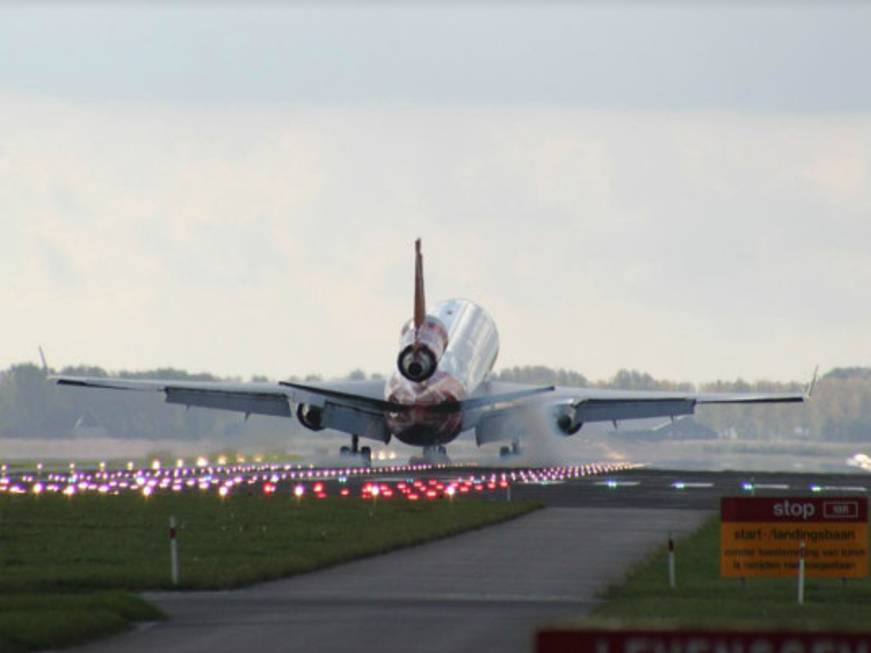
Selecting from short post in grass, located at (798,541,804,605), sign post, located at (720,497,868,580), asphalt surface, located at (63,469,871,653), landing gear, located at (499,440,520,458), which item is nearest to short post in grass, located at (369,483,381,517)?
asphalt surface, located at (63,469,871,653)

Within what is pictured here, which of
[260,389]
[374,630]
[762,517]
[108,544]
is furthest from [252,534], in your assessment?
[260,389]

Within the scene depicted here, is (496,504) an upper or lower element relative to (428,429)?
lower

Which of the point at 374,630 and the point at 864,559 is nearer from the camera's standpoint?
the point at 374,630

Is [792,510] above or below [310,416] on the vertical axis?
below

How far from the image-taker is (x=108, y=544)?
44.2m

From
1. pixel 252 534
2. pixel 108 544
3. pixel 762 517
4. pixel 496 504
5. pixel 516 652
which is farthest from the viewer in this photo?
pixel 496 504

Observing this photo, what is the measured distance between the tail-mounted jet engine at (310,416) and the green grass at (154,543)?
3422 centimetres

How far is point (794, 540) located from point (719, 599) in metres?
2.88

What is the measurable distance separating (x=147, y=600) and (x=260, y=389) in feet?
251

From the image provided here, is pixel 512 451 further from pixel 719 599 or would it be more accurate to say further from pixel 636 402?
pixel 719 599

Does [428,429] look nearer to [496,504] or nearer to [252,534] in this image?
[496,504]

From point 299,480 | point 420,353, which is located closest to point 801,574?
point 299,480

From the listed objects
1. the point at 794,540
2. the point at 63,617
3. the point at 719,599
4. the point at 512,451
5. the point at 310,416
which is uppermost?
the point at 310,416

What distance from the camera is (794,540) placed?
3497 cm
